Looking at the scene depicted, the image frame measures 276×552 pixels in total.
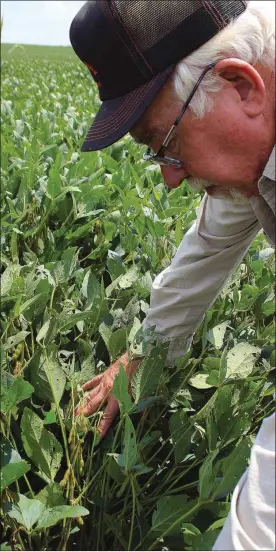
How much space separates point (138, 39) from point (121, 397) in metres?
0.78

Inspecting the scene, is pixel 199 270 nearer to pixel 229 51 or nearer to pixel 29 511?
pixel 229 51

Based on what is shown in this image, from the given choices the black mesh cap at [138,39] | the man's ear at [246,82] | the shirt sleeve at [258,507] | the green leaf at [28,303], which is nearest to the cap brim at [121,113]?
the black mesh cap at [138,39]

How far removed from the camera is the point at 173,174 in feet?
5.71

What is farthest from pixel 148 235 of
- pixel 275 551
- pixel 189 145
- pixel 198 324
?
pixel 275 551

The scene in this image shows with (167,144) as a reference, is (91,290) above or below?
below

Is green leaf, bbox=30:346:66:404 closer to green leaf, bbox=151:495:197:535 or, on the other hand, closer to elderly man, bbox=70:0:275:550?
green leaf, bbox=151:495:197:535

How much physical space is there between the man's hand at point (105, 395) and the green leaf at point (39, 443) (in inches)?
7.8

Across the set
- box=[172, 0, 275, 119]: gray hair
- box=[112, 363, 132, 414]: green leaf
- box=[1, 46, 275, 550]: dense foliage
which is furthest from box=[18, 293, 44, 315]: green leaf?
box=[172, 0, 275, 119]: gray hair

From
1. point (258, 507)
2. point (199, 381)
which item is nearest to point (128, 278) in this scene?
point (199, 381)

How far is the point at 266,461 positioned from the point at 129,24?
935mm

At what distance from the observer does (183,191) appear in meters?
3.45

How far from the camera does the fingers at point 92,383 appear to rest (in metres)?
1.94

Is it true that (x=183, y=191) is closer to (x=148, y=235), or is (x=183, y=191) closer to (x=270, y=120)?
(x=148, y=235)

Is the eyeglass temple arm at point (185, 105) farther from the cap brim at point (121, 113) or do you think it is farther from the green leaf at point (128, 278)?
the green leaf at point (128, 278)
